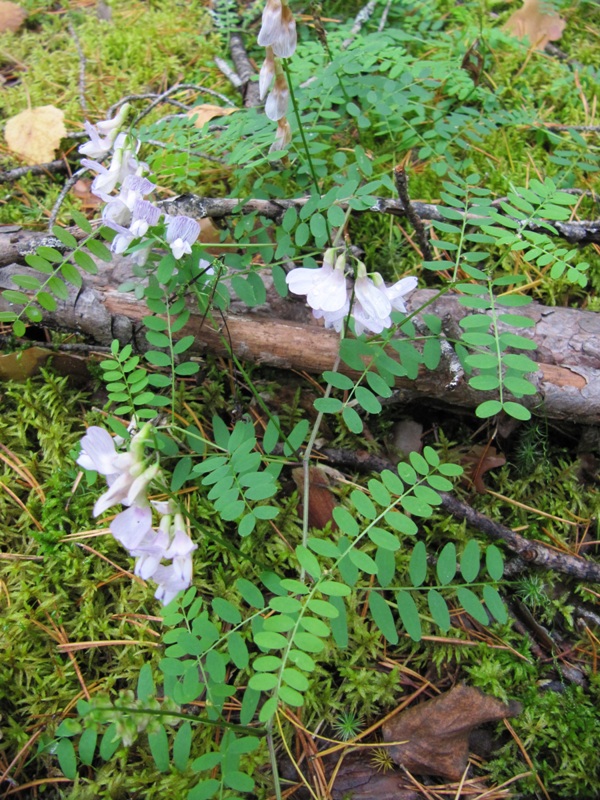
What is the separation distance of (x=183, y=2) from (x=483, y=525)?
13.6ft

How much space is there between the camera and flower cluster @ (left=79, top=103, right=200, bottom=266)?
1.98 metres

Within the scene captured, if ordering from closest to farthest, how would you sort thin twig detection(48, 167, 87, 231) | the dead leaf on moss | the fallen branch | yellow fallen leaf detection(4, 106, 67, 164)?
1. the fallen branch
2. thin twig detection(48, 167, 87, 231)
3. yellow fallen leaf detection(4, 106, 67, 164)
4. the dead leaf on moss

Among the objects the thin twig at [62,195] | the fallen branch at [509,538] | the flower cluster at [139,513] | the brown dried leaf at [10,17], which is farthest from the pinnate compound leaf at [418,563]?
the brown dried leaf at [10,17]

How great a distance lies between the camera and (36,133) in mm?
3270

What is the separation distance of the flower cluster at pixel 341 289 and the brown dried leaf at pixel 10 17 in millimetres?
3752

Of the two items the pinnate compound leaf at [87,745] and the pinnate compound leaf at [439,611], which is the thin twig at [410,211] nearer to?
the pinnate compound leaf at [439,611]

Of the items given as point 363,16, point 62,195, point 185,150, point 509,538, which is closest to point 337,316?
point 509,538

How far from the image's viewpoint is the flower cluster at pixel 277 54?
Answer: 1857mm

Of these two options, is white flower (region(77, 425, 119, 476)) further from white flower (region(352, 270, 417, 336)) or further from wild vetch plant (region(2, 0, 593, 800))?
white flower (region(352, 270, 417, 336))

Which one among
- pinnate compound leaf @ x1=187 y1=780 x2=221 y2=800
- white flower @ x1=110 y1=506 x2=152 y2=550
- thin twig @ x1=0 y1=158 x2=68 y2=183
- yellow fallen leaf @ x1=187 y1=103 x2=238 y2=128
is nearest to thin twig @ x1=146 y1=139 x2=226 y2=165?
yellow fallen leaf @ x1=187 y1=103 x2=238 y2=128

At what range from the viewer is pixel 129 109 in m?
2.07

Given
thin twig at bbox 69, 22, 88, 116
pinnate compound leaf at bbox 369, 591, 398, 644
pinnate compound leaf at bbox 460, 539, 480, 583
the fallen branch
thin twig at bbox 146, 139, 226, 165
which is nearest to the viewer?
pinnate compound leaf at bbox 369, 591, 398, 644

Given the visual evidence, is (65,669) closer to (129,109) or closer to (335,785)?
(335,785)

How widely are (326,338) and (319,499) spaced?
641 mm
